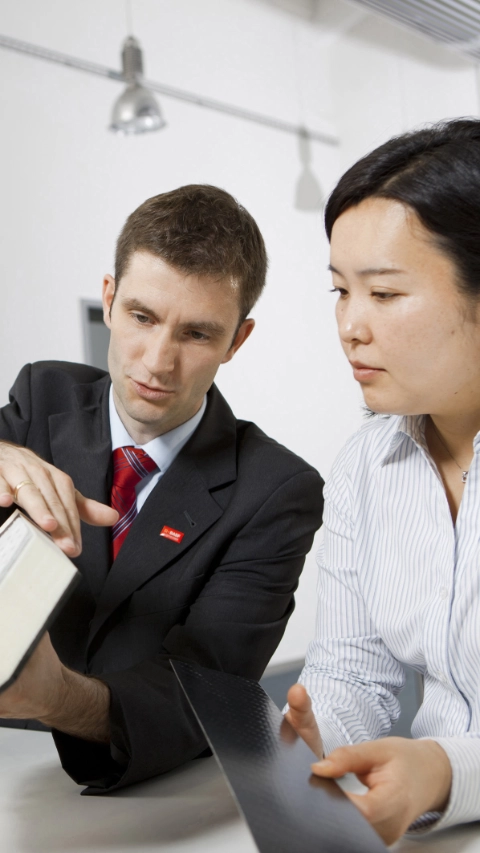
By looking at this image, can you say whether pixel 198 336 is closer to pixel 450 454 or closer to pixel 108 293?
pixel 108 293

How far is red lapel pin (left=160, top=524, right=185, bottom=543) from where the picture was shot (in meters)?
1.56

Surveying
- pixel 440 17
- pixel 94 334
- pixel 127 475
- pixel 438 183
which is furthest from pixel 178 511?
pixel 94 334

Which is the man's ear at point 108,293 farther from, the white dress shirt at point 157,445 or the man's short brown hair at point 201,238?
the white dress shirt at point 157,445

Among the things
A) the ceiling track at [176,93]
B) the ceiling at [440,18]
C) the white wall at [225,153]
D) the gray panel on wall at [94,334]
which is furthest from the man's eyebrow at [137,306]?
the ceiling track at [176,93]

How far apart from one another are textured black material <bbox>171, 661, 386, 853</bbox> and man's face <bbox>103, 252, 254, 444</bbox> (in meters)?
0.70

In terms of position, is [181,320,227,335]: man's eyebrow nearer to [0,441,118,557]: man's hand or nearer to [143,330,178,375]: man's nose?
[143,330,178,375]: man's nose

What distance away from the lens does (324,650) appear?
1370 millimetres

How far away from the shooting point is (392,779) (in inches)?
33.4

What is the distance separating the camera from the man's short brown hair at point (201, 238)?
1574mm

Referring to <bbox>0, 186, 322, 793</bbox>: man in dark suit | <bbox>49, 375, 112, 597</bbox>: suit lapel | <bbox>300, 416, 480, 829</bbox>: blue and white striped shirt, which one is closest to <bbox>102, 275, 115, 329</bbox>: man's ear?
<bbox>0, 186, 322, 793</bbox>: man in dark suit

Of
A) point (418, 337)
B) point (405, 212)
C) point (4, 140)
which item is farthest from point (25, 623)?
point (4, 140)

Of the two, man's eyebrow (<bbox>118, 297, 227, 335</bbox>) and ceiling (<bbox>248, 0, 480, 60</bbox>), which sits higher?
ceiling (<bbox>248, 0, 480, 60</bbox>)

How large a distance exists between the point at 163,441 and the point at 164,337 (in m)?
0.23

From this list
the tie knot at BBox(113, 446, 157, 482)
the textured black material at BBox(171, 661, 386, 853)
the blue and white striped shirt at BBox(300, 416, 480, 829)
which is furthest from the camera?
the tie knot at BBox(113, 446, 157, 482)
